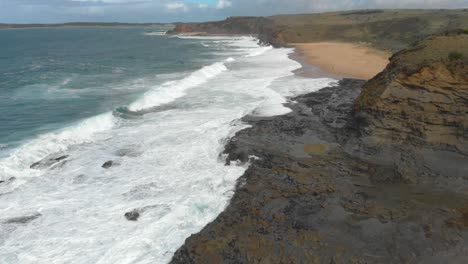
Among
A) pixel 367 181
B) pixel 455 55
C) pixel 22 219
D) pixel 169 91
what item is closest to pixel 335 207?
pixel 367 181

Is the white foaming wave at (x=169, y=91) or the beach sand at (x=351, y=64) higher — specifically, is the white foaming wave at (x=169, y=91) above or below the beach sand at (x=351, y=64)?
below

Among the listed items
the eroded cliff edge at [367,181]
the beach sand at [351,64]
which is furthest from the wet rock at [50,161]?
the beach sand at [351,64]

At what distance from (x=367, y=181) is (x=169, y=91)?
19.5 metres

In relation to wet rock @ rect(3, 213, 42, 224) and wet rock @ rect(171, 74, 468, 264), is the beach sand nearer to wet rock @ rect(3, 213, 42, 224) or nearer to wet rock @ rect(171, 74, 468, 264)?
wet rock @ rect(171, 74, 468, 264)

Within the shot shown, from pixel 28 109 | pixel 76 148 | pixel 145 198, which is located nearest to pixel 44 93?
pixel 28 109

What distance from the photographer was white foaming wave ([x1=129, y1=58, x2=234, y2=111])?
85.3 feet

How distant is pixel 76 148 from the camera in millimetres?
18359

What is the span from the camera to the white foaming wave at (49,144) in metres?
15.8

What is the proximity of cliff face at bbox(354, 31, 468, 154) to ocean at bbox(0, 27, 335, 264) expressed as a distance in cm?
605

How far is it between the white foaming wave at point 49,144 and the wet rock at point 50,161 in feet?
0.93

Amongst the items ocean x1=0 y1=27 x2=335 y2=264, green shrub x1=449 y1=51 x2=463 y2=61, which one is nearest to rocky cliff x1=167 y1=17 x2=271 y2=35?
ocean x1=0 y1=27 x2=335 y2=264

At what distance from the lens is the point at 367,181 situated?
12797 millimetres

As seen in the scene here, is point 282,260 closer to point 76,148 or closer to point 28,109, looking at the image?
point 76,148

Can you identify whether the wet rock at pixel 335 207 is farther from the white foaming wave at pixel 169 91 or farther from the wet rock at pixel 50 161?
the white foaming wave at pixel 169 91
